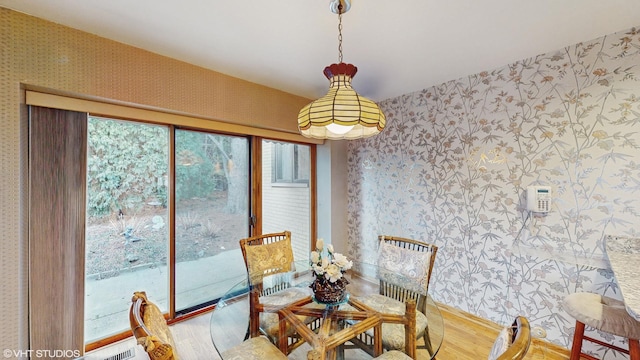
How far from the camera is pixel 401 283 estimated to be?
207cm

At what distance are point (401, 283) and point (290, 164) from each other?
7.39 ft

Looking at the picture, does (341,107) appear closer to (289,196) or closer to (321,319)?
(321,319)

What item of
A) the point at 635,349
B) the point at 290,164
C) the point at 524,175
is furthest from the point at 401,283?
the point at 290,164

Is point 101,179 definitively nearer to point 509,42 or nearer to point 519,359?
point 519,359

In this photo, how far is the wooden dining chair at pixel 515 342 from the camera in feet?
2.45

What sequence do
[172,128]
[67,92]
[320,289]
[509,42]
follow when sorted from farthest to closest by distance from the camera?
[172,128] < [509,42] < [67,92] < [320,289]

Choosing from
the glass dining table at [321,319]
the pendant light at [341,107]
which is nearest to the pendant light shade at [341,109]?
the pendant light at [341,107]

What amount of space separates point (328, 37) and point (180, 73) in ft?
4.69

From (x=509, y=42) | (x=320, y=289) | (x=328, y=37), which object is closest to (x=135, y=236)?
(x=320, y=289)

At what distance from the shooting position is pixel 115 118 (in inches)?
85.8

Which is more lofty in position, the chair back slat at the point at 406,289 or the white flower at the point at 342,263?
the white flower at the point at 342,263

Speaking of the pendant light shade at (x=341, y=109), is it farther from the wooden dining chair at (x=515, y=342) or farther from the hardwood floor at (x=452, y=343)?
the hardwood floor at (x=452, y=343)

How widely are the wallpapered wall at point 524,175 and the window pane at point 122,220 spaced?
2727mm

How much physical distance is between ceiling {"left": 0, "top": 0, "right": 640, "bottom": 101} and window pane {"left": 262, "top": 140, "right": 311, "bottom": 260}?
1.28 m
